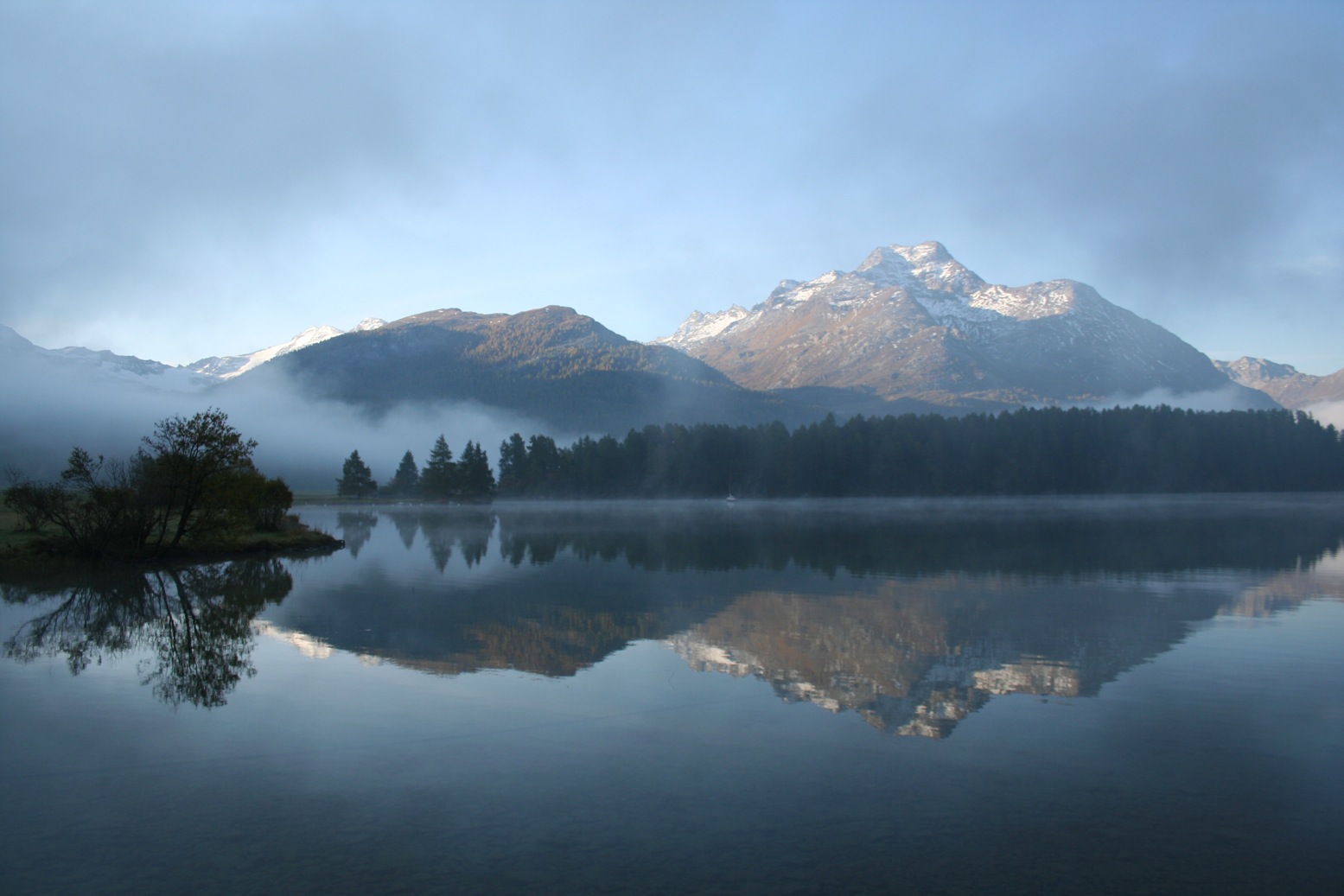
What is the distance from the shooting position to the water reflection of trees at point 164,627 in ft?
58.5

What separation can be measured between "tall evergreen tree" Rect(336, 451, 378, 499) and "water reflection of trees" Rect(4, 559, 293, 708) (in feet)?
410

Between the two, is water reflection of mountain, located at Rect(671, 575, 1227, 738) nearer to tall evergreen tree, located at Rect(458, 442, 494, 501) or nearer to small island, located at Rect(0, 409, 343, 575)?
small island, located at Rect(0, 409, 343, 575)

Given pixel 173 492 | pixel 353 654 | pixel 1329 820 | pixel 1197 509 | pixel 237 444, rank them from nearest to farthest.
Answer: pixel 1329 820 < pixel 353 654 < pixel 173 492 < pixel 237 444 < pixel 1197 509

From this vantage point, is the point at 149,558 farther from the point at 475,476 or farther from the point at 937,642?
the point at 475,476

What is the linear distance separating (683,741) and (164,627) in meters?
17.7

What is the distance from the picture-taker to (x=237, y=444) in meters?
47.6

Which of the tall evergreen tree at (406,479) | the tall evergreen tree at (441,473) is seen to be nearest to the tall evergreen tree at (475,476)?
the tall evergreen tree at (441,473)

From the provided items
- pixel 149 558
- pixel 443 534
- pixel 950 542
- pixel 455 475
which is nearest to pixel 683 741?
pixel 149 558

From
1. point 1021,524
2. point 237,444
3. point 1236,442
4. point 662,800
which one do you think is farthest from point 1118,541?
point 1236,442

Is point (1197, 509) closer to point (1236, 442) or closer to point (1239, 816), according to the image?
point (1236, 442)

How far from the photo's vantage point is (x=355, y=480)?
157875 millimetres

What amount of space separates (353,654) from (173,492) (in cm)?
2923

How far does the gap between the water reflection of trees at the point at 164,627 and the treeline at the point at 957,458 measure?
123 meters

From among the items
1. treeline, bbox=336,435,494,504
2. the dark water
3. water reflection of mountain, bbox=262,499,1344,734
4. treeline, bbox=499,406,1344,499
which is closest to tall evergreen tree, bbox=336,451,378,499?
treeline, bbox=336,435,494,504
